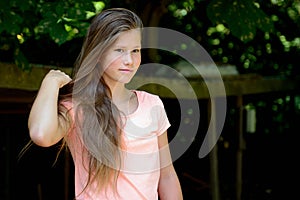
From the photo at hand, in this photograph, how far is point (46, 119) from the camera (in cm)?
172

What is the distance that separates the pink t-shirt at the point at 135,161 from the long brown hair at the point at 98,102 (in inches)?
1.0

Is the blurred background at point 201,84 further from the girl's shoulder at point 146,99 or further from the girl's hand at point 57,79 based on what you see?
the girl's hand at point 57,79

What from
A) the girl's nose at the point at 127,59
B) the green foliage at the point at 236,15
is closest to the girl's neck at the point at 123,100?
the girl's nose at the point at 127,59

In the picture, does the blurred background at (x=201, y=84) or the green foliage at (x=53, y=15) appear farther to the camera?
the blurred background at (x=201, y=84)

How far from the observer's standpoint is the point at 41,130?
171cm

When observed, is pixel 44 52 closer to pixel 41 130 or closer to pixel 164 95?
pixel 164 95

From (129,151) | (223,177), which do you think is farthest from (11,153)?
(129,151)

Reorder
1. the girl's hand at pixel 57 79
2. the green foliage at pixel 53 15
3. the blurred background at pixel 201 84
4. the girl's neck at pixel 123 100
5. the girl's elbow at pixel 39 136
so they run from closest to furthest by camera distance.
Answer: the girl's elbow at pixel 39 136 < the girl's hand at pixel 57 79 < the girl's neck at pixel 123 100 < the green foliage at pixel 53 15 < the blurred background at pixel 201 84

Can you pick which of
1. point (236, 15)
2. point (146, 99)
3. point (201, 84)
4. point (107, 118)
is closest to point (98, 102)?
point (107, 118)

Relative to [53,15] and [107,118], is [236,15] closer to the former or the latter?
[53,15]

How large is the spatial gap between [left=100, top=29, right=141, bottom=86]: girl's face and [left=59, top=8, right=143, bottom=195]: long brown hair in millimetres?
15

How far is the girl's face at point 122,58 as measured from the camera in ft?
6.09

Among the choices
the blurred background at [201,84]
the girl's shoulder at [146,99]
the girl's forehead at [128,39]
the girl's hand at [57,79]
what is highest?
the girl's forehead at [128,39]

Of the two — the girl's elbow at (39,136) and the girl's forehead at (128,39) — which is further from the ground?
the girl's forehead at (128,39)
